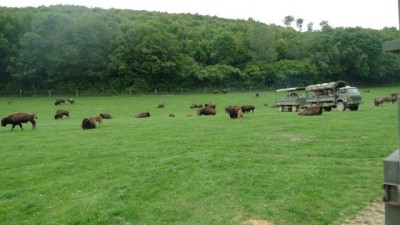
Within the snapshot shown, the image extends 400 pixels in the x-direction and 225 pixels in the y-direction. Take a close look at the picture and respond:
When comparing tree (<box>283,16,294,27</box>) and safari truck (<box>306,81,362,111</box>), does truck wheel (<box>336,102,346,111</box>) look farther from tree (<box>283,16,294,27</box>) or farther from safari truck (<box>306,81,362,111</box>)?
tree (<box>283,16,294,27</box>)

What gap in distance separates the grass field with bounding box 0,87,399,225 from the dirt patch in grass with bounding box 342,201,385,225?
172 millimetres

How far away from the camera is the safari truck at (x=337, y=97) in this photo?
3281 centimetres

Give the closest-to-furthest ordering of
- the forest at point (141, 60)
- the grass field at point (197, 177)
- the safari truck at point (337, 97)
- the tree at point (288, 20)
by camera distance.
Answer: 1. the grass field at point (197, 177)
2. the safari truck at point (337, 97)
3. the forest at point (141, 60)
4. the tree at point (288, 20)

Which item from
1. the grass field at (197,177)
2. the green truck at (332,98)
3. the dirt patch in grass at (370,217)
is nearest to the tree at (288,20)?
the green truck at (332,98)

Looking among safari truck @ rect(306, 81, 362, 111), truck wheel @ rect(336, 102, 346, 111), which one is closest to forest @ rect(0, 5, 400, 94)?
safari truck @ rect(306, 81, 362, 111)

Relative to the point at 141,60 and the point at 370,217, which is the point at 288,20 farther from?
the point at 370,217

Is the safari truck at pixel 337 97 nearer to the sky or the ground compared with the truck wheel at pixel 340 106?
nearer to the sky

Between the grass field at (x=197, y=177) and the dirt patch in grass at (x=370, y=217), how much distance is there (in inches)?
6.8

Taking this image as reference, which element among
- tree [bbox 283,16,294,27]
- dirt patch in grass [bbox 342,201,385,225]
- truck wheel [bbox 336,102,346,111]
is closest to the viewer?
dirt patch in grass [bbox 342,201,385,225]

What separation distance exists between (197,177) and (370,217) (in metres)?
4.69

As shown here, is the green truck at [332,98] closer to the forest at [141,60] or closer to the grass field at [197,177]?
the grass field at [197,177]

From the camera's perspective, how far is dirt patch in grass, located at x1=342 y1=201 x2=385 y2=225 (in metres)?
7.82

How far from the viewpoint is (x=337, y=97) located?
110ft

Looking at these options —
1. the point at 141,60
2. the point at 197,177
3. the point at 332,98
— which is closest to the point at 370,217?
the point at 197,177
